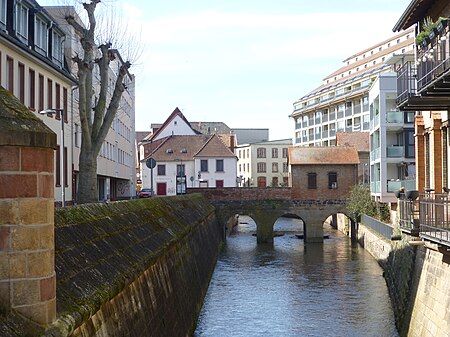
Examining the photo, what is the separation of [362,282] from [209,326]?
12.9 meters

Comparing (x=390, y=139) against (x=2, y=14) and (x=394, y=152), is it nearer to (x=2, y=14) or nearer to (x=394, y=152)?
(x=394, y=152)

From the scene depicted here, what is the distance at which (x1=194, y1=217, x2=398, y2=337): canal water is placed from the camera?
24.7 metres

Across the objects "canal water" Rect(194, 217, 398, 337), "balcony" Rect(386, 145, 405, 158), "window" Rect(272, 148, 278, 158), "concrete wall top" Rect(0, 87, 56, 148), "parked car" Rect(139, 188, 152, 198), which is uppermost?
"window" Rect(272, 148, 278, 158)

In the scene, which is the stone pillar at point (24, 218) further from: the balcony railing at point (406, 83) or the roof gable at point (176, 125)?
the roof gable at point (176, 125)

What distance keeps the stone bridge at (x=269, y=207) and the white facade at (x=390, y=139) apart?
14.8 m

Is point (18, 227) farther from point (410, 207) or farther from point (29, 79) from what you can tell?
point (29, 79)

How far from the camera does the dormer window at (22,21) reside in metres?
29.6

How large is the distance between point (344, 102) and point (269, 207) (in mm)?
43070

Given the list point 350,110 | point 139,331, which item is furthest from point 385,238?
point 350,110

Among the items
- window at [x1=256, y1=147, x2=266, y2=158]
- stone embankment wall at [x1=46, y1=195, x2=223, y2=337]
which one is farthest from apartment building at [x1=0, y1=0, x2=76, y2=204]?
window at [x1=256, y1=147, x2=266, y2=158]

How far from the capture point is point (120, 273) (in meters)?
11.4

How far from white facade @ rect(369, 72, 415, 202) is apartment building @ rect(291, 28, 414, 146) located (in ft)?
143

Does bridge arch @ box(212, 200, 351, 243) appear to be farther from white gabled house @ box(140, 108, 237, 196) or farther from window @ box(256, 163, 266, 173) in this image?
window @ box(256, 163, 266, 173)

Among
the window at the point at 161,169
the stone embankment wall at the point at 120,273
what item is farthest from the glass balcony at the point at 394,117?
the window at the point at 161,169
